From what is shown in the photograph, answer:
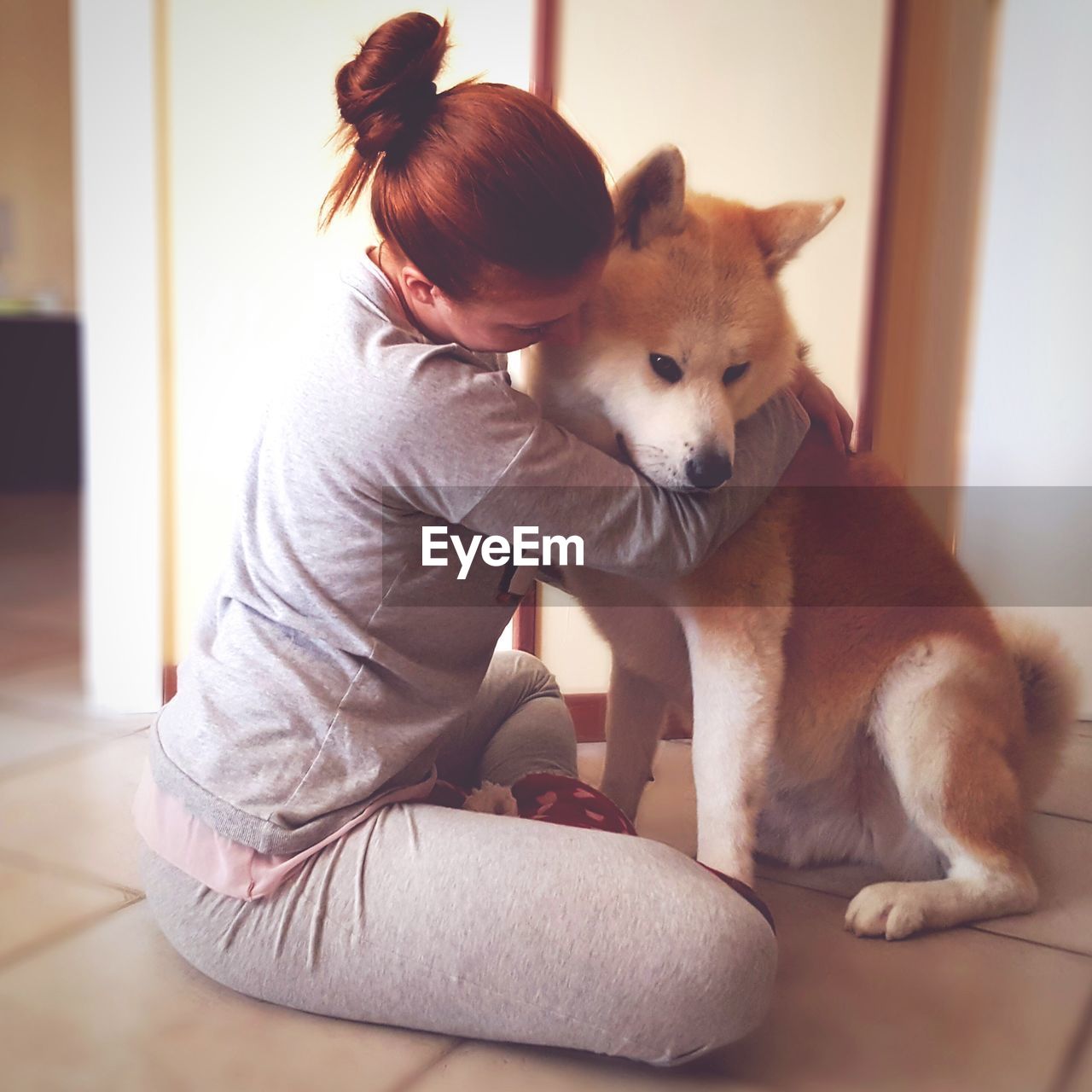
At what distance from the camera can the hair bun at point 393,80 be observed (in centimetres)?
85

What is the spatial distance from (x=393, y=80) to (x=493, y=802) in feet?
2.37

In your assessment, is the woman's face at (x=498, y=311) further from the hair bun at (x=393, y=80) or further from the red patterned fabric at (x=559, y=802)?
the red patterned fabric at (x=559, y=802)

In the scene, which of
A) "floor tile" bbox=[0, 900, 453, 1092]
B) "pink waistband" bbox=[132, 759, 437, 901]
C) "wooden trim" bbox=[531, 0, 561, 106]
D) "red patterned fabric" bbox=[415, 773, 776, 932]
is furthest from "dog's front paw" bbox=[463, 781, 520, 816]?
"wooden trim" bbox=[531, 0, 561, 106]

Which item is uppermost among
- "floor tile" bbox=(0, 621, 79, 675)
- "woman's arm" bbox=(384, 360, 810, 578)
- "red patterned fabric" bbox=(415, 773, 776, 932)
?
"woman's arm" bbox=(384, 360, 810, 578)

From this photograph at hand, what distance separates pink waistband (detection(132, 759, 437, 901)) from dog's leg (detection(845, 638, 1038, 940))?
509mm

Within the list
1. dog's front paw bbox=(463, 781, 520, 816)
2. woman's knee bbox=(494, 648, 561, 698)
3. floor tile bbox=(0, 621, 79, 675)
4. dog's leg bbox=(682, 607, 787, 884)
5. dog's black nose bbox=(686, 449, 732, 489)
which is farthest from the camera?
floor tile bbox=(0, 621, 79, 675)

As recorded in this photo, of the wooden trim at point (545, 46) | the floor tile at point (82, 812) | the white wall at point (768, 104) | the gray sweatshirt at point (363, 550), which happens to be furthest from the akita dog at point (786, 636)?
the floor tile at point (82, 812)

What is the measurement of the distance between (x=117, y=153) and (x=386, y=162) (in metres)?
0.90

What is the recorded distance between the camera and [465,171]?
0.83m

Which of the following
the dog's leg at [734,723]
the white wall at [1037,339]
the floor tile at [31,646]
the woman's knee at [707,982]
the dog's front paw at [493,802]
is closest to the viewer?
the woman's knee at [707,982]

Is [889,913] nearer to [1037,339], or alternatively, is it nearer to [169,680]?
[1037,339]

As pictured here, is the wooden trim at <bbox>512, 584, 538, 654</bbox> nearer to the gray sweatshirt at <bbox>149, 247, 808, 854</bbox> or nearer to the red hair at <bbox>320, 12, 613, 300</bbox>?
the gray sweatshirt at <bbox>149, 247, 808, 854</bbox>

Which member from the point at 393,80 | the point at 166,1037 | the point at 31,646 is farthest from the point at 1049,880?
the point at 31,646

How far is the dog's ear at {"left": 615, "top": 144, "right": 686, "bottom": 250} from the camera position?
949mm
